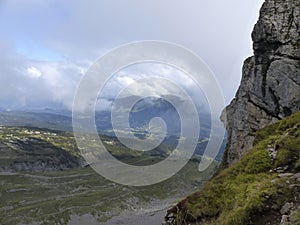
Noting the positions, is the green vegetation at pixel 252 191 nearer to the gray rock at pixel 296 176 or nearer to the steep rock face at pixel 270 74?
the gray rock at pixel 296 176

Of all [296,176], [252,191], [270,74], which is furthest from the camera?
[270,74]

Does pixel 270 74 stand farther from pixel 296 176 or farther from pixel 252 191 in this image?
pixel 252 191

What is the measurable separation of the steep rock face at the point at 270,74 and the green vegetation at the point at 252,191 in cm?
2696

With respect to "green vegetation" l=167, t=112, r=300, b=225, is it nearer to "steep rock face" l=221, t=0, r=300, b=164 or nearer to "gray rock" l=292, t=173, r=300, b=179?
"gray rock" l=292, t=173, r=300, b=179

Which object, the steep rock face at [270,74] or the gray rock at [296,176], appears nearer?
the gray rock at [296,176]

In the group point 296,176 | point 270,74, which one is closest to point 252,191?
point 296,176

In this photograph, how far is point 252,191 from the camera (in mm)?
19734

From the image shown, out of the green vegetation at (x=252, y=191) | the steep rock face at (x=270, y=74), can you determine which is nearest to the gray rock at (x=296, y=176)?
the green vegetation at (x=252, y=191)

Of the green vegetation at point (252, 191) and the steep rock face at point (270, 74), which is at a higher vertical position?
the steep rock face at point (270, 74)

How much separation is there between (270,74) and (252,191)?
44847 mm

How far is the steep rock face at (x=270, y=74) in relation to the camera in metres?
55.3

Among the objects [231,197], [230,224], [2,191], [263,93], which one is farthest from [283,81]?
[2,191]

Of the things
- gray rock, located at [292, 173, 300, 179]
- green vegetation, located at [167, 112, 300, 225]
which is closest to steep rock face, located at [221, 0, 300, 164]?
green vegetation, located at [167, 112, 300, 225]

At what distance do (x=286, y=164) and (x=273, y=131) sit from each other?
→ 12.0 meters
